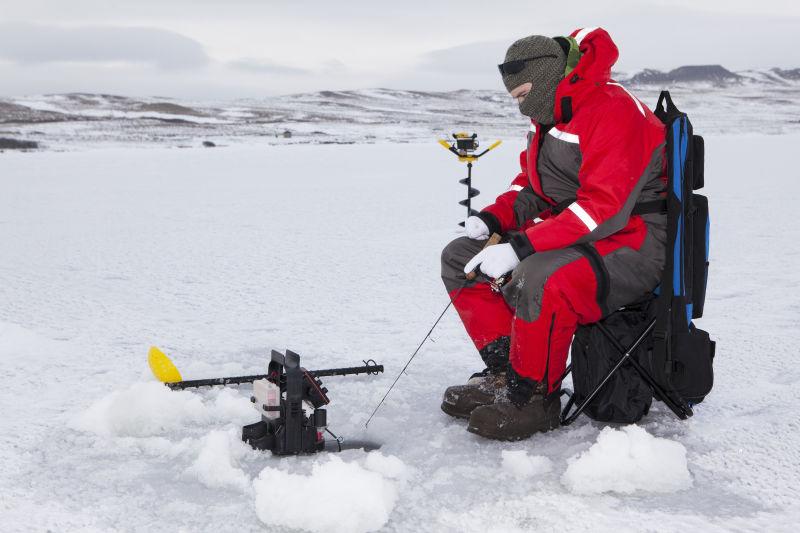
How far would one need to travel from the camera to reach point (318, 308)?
4363 millimetres

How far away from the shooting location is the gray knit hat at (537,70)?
2516mm

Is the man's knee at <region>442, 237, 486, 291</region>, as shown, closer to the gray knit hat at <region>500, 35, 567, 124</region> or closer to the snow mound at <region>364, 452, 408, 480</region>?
the gray knit hat at <region>500, 35, 567, 124</region>

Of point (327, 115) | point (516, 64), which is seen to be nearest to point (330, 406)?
point (516, 64)

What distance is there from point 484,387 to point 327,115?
183 ft

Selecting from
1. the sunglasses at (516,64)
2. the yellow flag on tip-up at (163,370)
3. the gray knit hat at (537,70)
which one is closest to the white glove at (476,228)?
the gray knit hat at (537,70)

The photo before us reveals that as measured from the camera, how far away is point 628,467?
2.19m

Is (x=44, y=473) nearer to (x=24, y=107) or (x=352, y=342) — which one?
(x=352, y=342)

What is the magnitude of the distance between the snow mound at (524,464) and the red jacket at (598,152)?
629 mm

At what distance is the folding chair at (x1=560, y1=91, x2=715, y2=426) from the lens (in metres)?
2.45

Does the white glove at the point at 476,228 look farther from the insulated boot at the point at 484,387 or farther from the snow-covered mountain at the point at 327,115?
the snow-covered mountain at the point at 327,115

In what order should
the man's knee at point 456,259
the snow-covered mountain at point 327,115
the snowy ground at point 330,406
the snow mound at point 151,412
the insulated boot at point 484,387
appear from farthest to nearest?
the snow-covered mountain at point 327,115, the man's knee at point 456,259, the insulated boot at point 484,387, the snow mound at point 151,412, the snowy ground at point 330,406

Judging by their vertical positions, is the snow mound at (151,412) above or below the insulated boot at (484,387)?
below

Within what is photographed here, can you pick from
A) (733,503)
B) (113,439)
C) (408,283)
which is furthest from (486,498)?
(408,283)

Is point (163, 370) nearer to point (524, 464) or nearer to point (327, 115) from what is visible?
point (524, 464)
